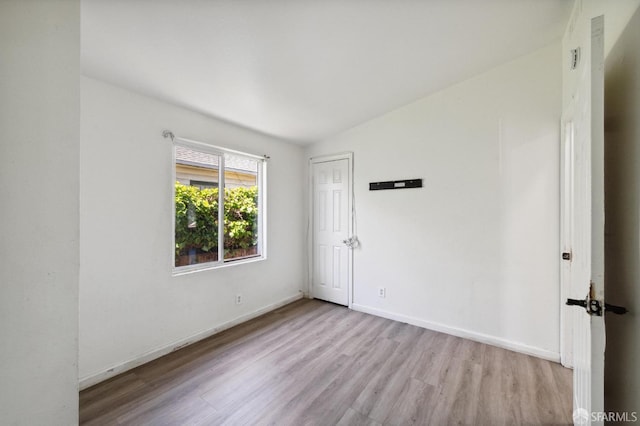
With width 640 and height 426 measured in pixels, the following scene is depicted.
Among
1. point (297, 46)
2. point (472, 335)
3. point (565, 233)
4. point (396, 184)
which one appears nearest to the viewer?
point (297, 46)

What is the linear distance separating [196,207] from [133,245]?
2.23 ft

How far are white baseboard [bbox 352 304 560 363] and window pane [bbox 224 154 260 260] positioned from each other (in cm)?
178

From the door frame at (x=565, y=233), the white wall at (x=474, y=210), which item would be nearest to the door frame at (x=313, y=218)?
the white wall at (x=474, y=210)

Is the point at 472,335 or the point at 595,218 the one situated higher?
the point at 595,218

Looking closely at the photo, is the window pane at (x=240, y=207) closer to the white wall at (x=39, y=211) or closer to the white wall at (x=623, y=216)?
the white wall at (x=39, y=211)

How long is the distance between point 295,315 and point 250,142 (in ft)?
7.63

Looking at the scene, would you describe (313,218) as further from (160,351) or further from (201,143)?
(160,351)

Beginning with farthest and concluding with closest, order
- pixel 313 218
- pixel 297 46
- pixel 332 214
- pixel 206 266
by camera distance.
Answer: pixel 313 218
pixel 332 214
pixel 206 266
pixel 297 46

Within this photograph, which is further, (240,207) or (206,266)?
(240,207)

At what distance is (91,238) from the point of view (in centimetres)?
193

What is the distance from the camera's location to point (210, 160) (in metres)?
2.81

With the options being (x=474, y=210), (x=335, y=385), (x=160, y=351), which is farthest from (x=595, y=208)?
(x=160, y=351)

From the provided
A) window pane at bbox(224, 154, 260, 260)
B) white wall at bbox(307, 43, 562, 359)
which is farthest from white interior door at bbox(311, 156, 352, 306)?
window pane at bbox(224, 154, 260, 260)

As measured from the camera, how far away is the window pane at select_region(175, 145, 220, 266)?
2.53 m
